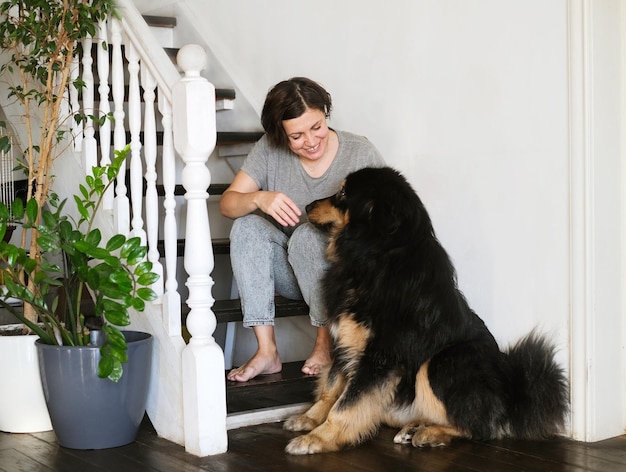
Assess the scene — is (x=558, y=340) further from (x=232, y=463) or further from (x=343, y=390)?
(x=232, y=463)

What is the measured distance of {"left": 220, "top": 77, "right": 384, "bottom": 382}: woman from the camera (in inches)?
112

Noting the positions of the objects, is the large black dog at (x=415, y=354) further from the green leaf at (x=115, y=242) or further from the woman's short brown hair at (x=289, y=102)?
the green leaf at (x=115, y=242)

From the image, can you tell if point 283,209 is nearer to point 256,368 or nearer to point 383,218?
point 383,218

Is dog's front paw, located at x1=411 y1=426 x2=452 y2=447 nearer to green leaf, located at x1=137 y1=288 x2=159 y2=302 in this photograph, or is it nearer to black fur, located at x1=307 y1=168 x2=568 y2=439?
black fur, located at x1=307 y1=168 x2=568 y2=439

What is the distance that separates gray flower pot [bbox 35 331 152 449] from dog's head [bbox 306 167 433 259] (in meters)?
0.74

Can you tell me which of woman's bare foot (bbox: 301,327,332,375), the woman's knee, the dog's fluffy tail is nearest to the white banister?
the woman's knee

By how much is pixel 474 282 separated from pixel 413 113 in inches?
25.9

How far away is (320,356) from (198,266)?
74 centimetres

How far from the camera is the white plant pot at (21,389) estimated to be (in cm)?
271

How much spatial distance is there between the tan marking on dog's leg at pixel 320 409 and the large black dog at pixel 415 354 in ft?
0.45

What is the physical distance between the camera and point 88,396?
99.0 inches

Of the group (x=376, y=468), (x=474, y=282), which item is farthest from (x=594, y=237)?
(x=376, y=468)

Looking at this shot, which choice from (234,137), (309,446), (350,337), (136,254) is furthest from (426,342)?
(234,137)

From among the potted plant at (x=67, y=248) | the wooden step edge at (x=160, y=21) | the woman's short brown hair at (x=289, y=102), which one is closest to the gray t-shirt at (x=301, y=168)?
the woman's short brown hair at (x=289, y=102)
